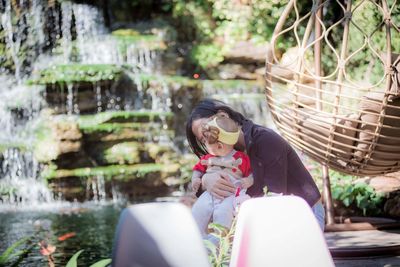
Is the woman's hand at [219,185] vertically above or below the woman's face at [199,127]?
below

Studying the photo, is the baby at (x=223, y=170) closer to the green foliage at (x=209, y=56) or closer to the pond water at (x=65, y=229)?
the pond water at (x=65, y=229)

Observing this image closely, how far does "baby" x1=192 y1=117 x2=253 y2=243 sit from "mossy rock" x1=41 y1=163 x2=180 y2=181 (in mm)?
5240

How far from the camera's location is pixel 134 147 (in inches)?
322

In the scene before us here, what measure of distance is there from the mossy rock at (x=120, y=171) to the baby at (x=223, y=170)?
524cm

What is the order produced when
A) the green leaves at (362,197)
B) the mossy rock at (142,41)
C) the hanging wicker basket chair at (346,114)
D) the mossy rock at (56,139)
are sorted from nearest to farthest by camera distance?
the hanging wicker basket chair at (346,114)
the green leaves at (362,197)
the mossy rock at (56,139)
the mossy rock at (142,41)

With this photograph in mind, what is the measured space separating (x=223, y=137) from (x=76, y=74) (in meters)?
6.12

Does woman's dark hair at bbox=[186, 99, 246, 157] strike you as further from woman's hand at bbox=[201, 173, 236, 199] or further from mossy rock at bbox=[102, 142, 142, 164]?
mossy rock at bbox=[102, 142, 142, 164]

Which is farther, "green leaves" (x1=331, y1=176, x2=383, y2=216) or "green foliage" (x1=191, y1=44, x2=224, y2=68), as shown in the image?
"green foliage" (x1=191, y1=44, x2=224, y2=68)

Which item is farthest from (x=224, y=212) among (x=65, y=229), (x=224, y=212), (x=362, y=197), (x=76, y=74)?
(x=76, y=74)

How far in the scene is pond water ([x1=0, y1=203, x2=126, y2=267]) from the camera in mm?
4223

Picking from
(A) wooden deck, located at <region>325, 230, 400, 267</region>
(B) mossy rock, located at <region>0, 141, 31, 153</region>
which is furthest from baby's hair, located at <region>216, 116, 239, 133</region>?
(B) mossy rock, located at <region>0, 141, 31, 153</region>

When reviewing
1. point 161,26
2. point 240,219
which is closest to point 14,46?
point 161,26

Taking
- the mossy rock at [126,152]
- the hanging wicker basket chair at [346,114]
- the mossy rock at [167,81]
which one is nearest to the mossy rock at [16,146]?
the mossy rock at [126,152]

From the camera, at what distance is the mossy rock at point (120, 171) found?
7.80m
